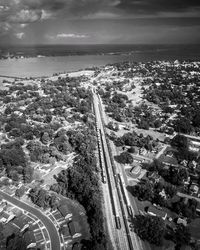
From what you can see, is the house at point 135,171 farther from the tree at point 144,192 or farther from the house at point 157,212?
the house at point 157,212

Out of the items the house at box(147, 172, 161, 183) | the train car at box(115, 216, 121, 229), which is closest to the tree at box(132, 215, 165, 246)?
the train car at box(115, 216, 121, 229)

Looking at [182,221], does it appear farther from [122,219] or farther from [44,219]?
[44,219]

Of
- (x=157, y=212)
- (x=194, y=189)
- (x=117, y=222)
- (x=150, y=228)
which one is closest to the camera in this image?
(x=150, y=228)

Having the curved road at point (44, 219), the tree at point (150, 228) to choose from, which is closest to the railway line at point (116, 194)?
the tree at point (150, 228)

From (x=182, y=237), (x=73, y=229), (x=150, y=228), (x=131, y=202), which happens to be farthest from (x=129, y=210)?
(x=73, y=229)

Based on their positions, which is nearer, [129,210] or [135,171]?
[129,210]

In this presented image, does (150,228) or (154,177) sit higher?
(154,177)

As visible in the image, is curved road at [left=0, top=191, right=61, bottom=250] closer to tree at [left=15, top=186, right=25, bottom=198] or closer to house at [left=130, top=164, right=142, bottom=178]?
tree at [left=15, top=186, right=25, bottom=198]

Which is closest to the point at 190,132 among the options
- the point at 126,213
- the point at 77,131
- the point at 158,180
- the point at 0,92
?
the point at 158,180
